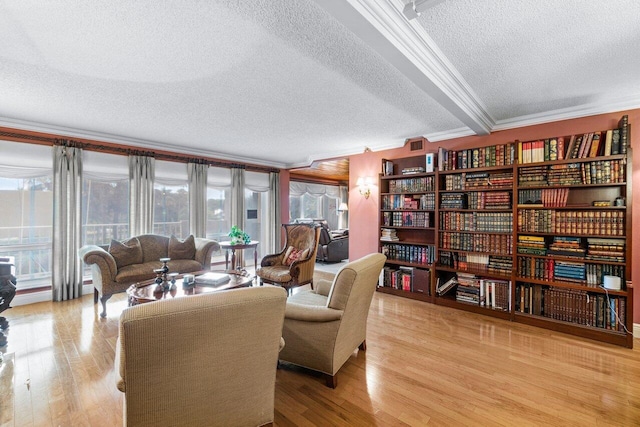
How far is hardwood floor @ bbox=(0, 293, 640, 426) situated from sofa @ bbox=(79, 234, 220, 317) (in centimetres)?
57

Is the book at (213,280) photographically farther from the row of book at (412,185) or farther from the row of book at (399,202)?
the row of book at (412,185)

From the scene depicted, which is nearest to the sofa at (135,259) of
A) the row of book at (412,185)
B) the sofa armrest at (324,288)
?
the sofa armrest at (324,288)

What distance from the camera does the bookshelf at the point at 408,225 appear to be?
434cm

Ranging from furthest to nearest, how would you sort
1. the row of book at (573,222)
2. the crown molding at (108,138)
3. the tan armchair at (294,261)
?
the tan armchair at (294,261), the crown molding at (108,138), the row of book at (573,222)

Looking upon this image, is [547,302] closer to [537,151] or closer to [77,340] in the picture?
[537,151]

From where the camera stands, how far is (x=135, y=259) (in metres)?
4.32

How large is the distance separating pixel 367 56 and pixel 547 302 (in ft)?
11.1

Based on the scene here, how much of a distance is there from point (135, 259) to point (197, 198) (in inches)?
66.7

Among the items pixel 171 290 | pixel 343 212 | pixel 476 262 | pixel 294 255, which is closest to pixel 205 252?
pixel 294 255

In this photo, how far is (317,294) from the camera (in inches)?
115

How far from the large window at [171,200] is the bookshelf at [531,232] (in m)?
4.05

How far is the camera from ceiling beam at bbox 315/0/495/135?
155 cm

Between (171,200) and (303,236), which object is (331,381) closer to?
(303,236)

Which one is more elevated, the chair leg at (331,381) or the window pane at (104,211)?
the window pane at (104,211)
